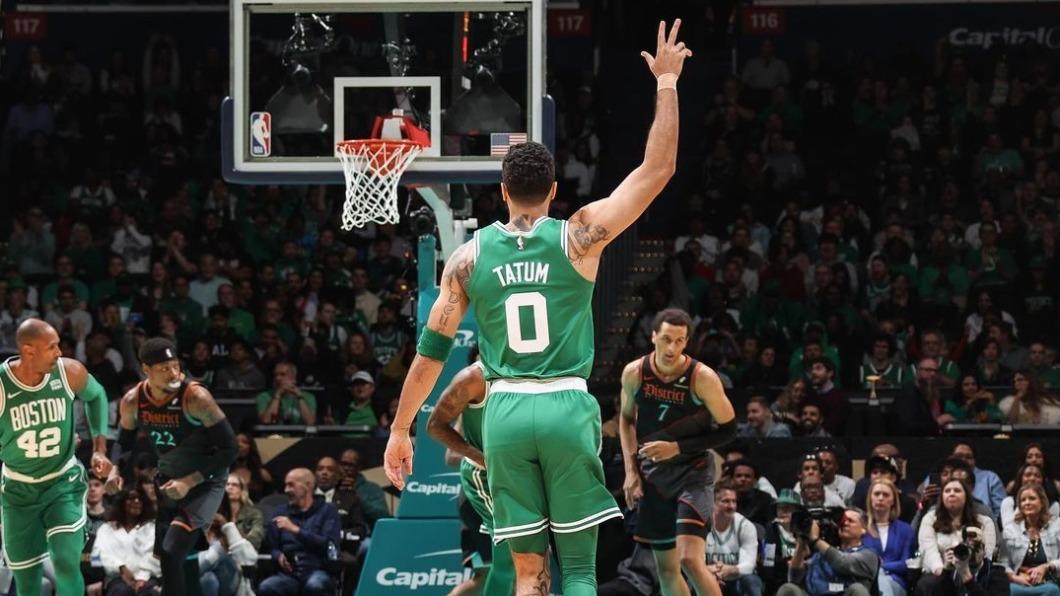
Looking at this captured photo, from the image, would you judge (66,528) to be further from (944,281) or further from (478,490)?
(944,281)

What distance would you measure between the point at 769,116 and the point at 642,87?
1.86m

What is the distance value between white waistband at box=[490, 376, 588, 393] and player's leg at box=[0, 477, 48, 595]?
5107 millimetres

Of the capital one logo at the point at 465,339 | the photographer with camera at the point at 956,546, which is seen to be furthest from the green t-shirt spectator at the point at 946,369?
the capital one logo at the point at 465,339

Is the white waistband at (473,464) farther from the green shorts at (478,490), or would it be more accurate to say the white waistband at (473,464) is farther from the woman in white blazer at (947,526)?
the woman in white blazer at (947,526)

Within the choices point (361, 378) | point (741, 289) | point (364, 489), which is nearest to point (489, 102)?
point (364, 489)

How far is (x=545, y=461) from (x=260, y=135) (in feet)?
17.7

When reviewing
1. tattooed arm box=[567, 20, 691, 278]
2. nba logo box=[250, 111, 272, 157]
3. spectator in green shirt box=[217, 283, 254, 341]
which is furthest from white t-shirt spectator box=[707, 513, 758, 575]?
tattooed arm box=[567, 20, 691, 278]

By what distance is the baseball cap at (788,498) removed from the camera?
14.2 m

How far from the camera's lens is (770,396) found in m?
16.8

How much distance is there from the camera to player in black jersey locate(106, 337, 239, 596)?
38.8 feet

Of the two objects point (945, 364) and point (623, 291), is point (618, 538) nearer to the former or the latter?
point (945, 364)

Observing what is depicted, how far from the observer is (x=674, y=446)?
428 inches

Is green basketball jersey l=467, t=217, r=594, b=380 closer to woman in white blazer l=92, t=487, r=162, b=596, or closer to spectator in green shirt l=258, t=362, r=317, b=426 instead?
woman in white blazer l=92, t=487, r=162, b=596

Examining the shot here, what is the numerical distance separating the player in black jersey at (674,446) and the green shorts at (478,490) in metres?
1.21
